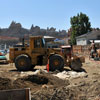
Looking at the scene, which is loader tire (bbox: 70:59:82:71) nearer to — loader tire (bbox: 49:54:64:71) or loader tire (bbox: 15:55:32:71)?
loader tire (bbox: 49:54:64:71)

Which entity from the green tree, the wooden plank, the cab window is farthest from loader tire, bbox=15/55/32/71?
the green tree

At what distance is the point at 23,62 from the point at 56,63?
226 cm

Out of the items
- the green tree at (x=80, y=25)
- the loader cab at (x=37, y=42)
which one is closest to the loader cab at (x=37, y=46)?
the loader cab at (x=37, y=42)

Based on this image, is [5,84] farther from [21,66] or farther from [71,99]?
[21,66]

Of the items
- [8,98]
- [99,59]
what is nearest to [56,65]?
[8,98]

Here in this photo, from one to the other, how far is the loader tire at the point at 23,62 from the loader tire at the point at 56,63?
1.51 m

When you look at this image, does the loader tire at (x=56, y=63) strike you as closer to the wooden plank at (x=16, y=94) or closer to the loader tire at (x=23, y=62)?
the loader tire at (x=23, y=62)

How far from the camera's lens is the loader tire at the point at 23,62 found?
12.4 m

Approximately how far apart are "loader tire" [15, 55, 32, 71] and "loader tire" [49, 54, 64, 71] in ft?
4.94

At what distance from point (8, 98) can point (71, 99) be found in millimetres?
2164

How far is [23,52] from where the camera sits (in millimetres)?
12898

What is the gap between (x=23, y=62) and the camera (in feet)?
41.0

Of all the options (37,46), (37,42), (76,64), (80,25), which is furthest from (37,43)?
(80,25)

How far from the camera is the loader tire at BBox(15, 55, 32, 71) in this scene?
12432mm
